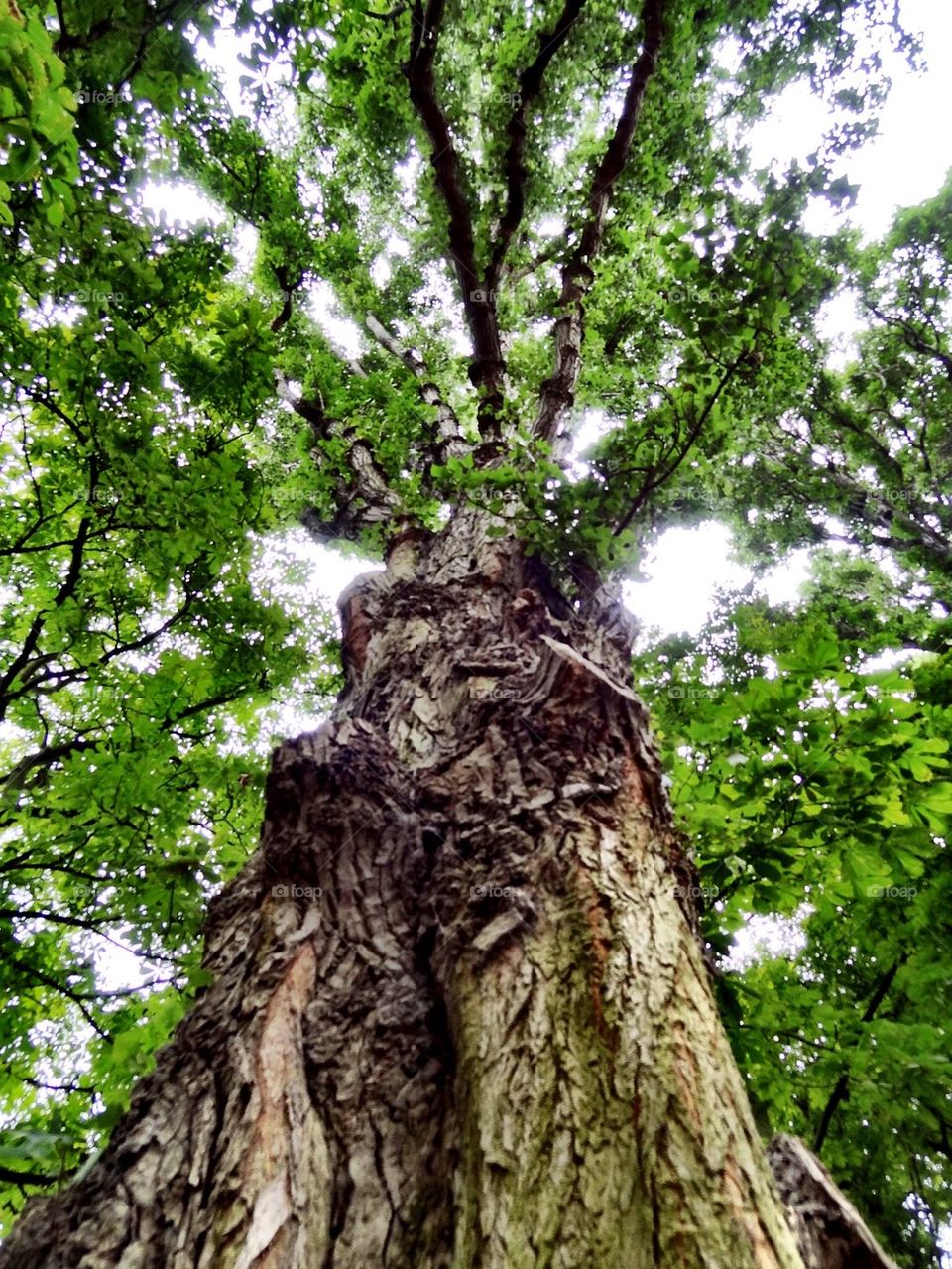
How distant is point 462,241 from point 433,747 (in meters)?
5.59

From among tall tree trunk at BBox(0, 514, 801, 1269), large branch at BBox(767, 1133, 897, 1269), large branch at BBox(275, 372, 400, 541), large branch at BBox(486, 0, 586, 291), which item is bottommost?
large branch at BBox(767, 1133, 897, 1269)

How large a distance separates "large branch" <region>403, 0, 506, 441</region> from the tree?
0.04 m

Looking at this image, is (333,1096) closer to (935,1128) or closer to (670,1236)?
(670,1236)

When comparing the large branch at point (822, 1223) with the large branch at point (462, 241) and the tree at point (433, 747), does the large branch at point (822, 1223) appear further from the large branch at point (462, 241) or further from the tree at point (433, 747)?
the large branch at point (462, 241)

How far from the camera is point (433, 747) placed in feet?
11.0

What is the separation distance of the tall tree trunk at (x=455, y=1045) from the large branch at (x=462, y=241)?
4088 mm

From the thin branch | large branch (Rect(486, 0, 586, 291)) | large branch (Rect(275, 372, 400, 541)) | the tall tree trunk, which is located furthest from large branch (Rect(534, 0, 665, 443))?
the thin branch

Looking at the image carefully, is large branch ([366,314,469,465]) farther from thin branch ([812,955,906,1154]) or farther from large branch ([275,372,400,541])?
thin branch ([812,955,906,1154])

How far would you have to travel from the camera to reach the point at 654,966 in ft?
6.72

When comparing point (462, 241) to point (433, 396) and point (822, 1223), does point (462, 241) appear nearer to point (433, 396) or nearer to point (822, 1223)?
point (433, 396)

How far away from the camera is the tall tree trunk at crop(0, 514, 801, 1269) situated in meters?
1.62

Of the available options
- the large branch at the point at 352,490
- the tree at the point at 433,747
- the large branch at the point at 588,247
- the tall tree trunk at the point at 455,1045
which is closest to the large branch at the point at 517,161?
the tree at the point at 433,747

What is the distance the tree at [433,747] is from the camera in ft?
5.89

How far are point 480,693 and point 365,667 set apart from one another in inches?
39.8
